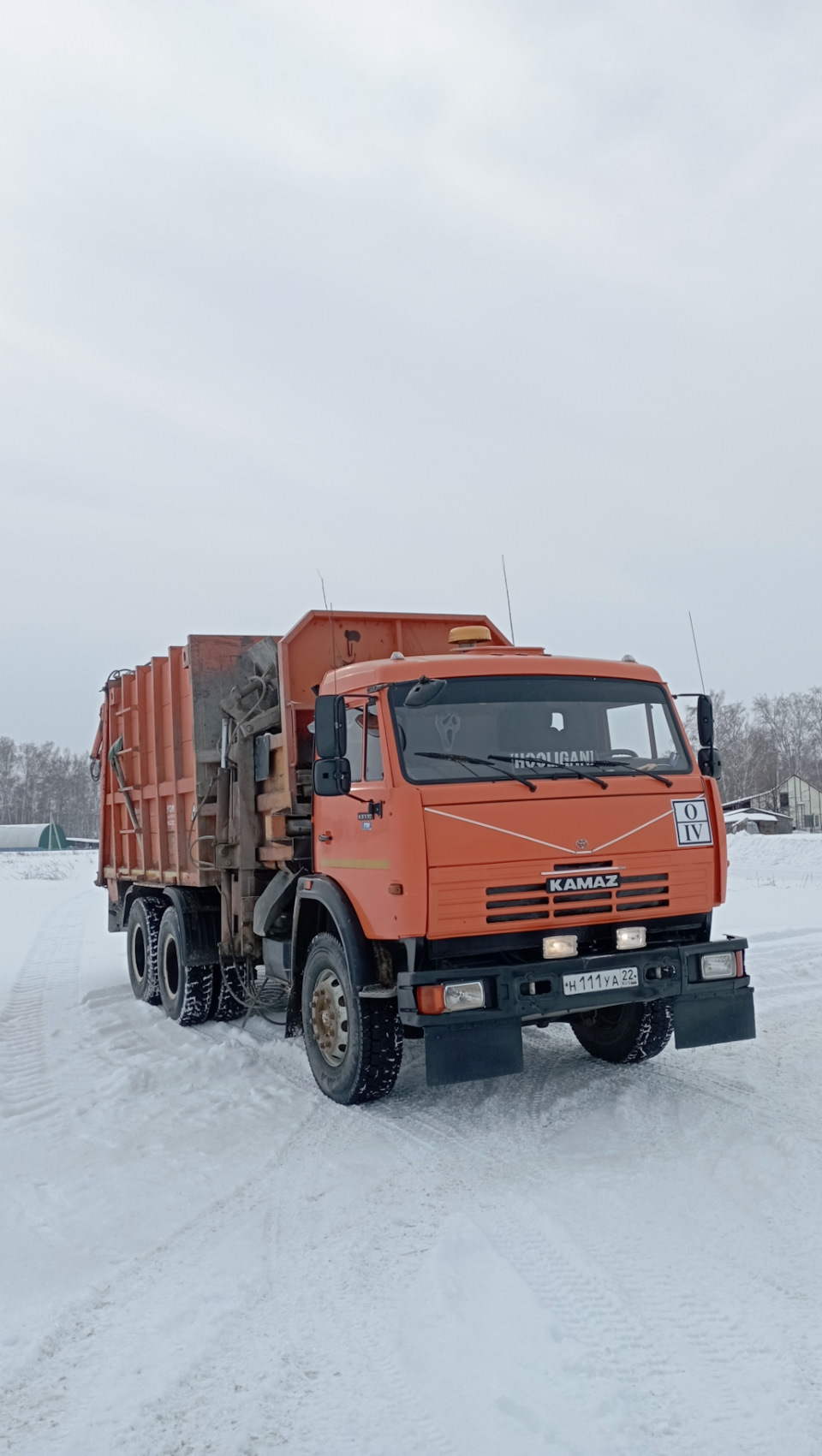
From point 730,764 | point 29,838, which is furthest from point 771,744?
point 29,838

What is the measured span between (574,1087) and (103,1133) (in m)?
2.67

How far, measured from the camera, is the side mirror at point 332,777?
5930mm

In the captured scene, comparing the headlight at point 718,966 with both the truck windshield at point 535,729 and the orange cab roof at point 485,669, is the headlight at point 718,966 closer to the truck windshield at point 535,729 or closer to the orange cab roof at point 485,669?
the truck windshield at point 535,729

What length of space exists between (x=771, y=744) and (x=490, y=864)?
81744mm

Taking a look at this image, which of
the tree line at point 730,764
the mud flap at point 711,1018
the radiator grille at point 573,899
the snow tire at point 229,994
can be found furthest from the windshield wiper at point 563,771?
the tree line at point 730,764

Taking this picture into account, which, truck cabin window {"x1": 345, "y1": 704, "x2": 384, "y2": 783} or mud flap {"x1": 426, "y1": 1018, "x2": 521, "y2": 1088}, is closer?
mud flap {"x1": 426, "y1": 1018, "x2": 521, "y2": 1088}

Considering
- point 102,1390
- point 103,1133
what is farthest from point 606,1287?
point 103,1133

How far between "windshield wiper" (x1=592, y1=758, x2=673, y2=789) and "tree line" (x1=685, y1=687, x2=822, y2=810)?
59352mm

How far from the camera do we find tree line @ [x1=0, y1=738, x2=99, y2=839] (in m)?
99.2

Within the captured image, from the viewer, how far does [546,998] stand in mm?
5395

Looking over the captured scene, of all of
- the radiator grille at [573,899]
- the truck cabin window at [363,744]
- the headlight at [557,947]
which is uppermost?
the truck cabin window at [363,744]

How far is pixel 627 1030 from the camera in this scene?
657cm

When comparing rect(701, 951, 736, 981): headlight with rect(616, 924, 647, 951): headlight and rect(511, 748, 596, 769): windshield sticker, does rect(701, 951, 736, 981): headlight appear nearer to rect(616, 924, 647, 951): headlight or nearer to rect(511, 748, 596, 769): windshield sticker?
rect(616, 924, 647, 951): headlight

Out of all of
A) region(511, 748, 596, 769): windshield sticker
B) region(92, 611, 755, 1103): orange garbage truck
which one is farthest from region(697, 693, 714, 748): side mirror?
region(511, 748, 596, 769): windshield sticker
